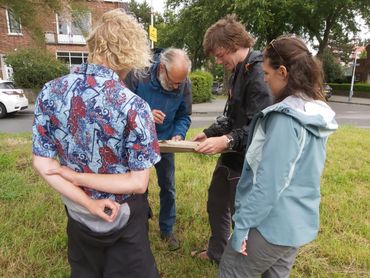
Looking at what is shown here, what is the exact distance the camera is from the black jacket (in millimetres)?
2191

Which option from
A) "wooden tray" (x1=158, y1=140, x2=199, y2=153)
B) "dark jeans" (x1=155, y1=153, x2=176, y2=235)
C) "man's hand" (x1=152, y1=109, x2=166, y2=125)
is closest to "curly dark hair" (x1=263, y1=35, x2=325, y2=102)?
"wooden tray" (x1=158, y1=140, x2=199, y2=153)

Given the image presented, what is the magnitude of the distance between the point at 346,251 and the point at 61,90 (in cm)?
266

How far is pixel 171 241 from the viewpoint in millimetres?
3145

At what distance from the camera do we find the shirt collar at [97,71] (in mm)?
1435

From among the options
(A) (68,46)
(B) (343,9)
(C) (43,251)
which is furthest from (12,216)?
(B) (343,9)

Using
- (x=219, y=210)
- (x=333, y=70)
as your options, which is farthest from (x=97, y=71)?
(x=333, y=70)

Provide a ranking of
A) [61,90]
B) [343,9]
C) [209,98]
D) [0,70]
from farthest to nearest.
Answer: [343,9] → [0,70] → [209,98] → [61,90]

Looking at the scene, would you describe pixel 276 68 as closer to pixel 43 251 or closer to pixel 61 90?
pixel 61 90

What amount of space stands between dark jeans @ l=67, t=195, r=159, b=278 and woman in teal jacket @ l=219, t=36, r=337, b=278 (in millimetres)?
429

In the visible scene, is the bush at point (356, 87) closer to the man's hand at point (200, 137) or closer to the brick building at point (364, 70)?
the brick building at point (364, 70)

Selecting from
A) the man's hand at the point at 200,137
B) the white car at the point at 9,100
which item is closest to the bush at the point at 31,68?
the white car at the point at 9,100

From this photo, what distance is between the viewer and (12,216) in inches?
133

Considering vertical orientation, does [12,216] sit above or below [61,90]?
below

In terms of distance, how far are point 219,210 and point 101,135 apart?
1.62 meters
